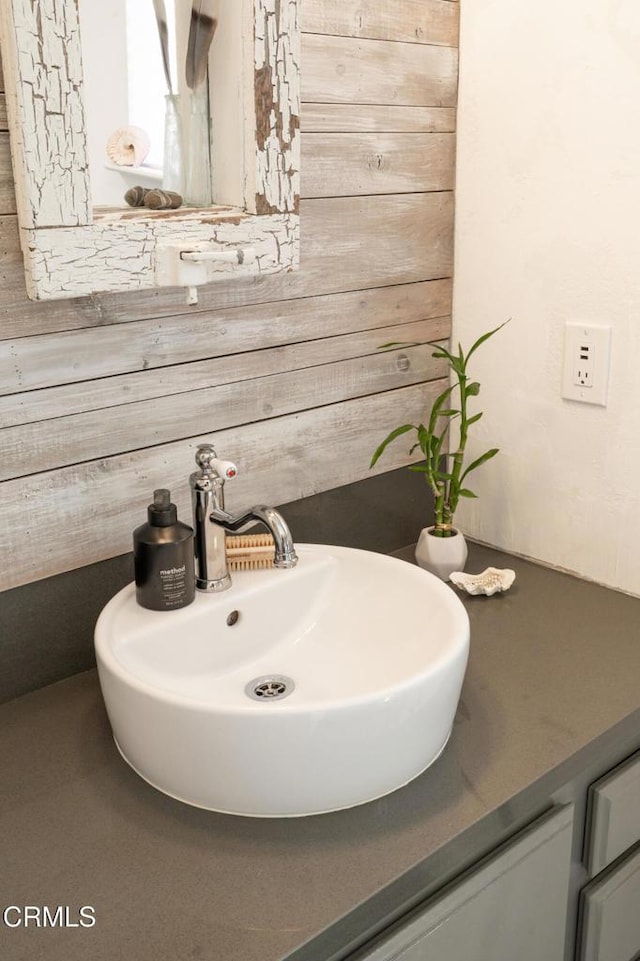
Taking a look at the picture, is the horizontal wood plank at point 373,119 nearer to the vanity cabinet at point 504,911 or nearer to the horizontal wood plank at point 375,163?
the horizontal wood plank at point 375,163

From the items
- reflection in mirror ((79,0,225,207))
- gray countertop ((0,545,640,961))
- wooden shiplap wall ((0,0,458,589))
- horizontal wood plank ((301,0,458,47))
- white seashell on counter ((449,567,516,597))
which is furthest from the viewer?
white seashell on counter ((449,567,516,597))

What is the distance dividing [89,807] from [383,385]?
2.62 feet

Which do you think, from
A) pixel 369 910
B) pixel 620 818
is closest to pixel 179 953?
pixel 369 910

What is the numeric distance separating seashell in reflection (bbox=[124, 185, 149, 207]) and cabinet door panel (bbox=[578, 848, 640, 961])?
1004 mm

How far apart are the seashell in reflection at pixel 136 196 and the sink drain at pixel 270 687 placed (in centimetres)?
59

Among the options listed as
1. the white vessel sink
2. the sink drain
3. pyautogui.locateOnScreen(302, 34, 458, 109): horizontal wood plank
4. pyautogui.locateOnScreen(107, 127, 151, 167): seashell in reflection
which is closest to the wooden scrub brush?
the white vessel sink

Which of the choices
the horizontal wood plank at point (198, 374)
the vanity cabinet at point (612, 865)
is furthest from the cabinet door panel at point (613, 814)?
the horizontal wood plank at point (198, 374)

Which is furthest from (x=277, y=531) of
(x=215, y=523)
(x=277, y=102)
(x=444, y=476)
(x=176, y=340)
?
(x=277, y=102)

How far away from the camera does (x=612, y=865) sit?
1248 mm

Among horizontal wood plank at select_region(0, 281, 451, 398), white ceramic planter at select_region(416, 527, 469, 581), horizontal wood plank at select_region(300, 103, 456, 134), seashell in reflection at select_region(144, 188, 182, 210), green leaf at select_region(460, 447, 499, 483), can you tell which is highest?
horizontal wood plank at select_region(300, 103, 456, 134)

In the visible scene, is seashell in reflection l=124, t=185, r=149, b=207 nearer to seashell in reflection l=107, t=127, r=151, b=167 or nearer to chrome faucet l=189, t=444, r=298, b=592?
seashell in reflection l=107, t=127, r=151, b=167

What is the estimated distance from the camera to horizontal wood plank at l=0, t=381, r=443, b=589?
1177 millimetres

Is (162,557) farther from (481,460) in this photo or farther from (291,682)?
(481,460)

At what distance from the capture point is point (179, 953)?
2.72ft
